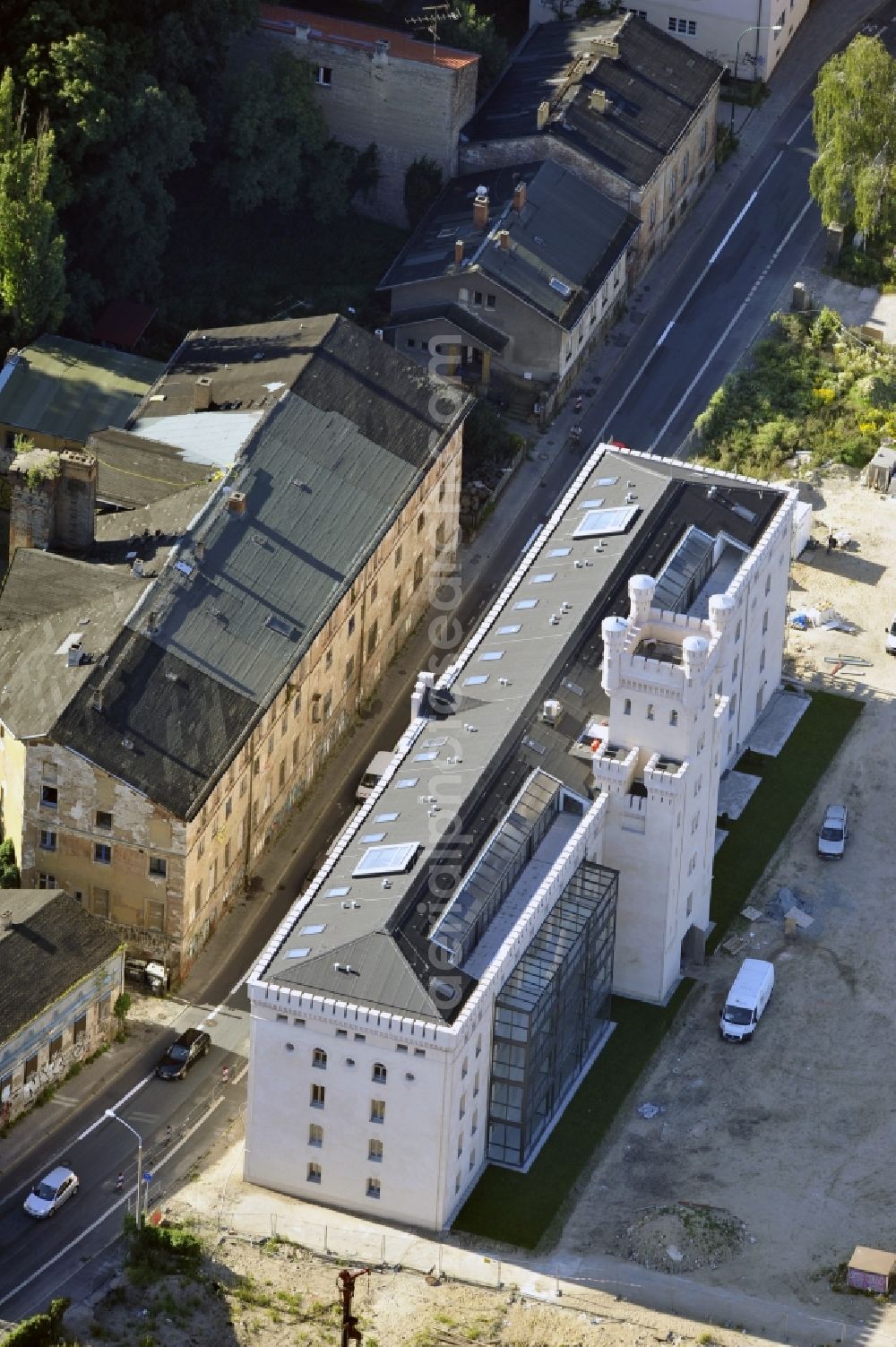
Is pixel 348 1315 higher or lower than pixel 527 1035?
lower

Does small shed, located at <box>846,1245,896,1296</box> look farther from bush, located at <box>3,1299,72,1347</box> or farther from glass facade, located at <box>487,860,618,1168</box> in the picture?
bush, located at <box>3,1299,72,1347</box>

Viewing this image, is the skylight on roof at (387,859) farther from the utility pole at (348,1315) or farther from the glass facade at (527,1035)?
the utility pole at (348,1315)

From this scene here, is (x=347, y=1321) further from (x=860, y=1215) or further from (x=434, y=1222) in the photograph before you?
(x=860, y=1215)

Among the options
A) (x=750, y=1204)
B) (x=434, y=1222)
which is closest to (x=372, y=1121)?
(x=434, y=1222)

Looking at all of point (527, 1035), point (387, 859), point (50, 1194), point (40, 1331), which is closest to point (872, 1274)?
point (527, 1035)

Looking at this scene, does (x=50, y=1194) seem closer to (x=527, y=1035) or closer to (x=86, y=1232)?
(x=86, y=1232)

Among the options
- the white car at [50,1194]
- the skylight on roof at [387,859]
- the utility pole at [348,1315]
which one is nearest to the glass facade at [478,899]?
the skylight on roof at [387,859]
